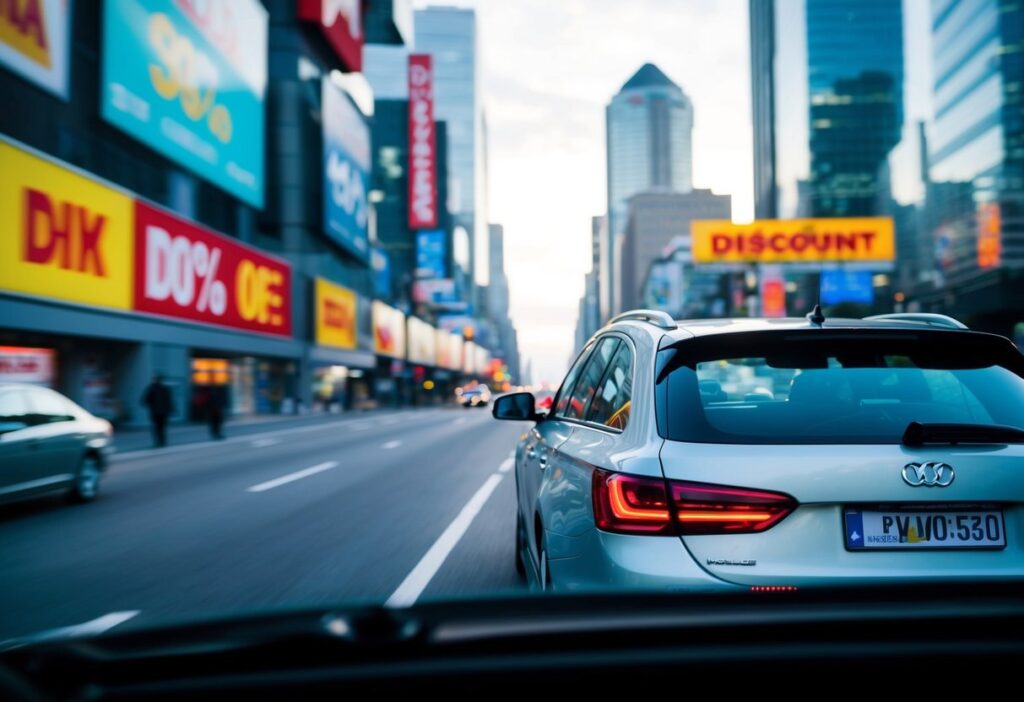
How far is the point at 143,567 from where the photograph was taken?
6.17m

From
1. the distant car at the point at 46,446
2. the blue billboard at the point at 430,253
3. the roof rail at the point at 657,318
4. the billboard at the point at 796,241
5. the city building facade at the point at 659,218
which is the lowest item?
the distant car at the point at 46,446

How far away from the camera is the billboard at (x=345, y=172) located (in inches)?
1895

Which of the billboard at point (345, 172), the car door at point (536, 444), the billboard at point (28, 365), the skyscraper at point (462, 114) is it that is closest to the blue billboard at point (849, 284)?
the billboard at point (345, 172)

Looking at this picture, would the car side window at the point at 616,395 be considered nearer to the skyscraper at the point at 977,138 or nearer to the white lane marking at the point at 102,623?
the white lane marking at the point at 102,623

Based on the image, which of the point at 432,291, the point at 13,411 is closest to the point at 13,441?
the point at 13,411

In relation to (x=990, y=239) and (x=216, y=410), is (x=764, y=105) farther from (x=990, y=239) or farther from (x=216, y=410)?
(x=216, y=410)

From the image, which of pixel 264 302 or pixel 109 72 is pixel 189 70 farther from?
pixel 264 302

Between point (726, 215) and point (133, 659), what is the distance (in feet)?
636

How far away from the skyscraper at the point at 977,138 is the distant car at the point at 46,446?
77201 millimetres

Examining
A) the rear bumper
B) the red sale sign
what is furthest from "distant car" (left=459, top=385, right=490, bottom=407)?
the rear bumper

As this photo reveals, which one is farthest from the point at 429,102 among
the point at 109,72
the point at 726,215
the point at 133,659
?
the point at 726,215

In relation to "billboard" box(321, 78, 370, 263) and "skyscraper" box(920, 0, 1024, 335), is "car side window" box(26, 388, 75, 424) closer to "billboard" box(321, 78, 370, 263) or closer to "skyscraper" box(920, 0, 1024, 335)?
"billboard" box(321, 78, 370, 263)

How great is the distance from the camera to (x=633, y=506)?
8.42ft

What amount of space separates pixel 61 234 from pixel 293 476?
573 inches
